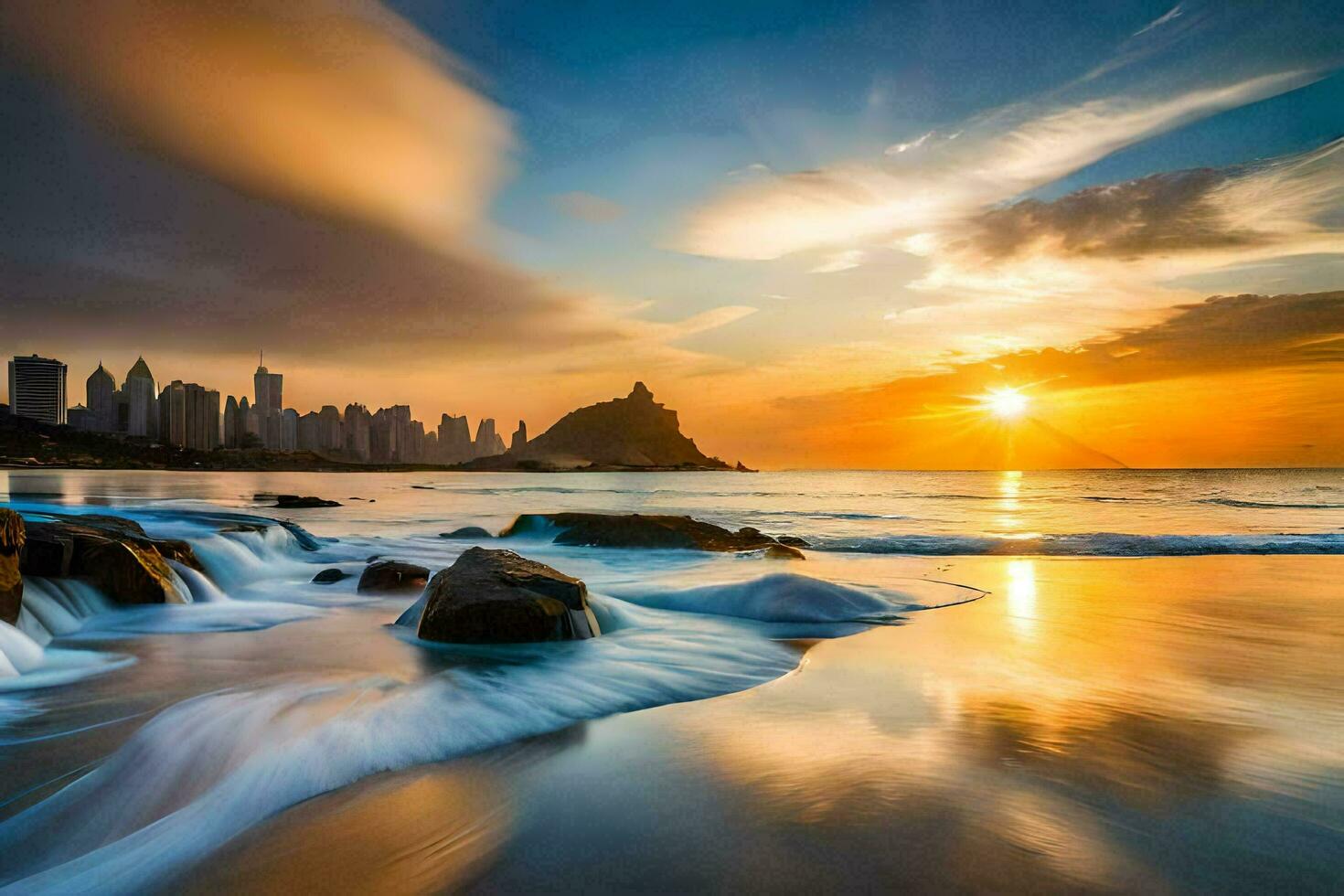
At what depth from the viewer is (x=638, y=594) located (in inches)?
439

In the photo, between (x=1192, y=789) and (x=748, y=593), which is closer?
(x=1192, y=789)

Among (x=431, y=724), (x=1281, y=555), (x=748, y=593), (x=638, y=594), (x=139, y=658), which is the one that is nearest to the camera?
(x=431, y=724)

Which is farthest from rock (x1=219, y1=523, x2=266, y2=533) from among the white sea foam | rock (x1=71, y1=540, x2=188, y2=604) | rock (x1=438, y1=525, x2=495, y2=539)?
the white sea foam

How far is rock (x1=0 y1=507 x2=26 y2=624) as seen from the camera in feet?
22.9

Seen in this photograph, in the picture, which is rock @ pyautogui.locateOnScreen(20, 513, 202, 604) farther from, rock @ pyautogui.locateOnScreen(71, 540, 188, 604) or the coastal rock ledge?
the coastal rock ledge

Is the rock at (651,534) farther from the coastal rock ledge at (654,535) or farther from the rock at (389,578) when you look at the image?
the rock at (389,578)

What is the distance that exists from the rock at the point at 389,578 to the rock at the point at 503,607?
3.89 m

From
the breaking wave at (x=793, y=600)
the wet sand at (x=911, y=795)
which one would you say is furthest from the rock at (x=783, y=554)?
the wet sand at (x=911, y=795)

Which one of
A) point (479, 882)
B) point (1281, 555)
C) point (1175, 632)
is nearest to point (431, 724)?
point (479, 882)

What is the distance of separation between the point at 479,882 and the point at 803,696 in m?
3.31

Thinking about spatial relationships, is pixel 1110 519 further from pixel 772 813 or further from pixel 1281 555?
pixel 772 813

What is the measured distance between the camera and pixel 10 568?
722 centimetres

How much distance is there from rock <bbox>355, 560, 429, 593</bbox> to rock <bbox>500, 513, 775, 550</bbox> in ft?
23.3

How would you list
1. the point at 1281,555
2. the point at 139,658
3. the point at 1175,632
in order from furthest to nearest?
1. the point at 1281,555
2. the point at 1175,632
3. the point at 139,658
